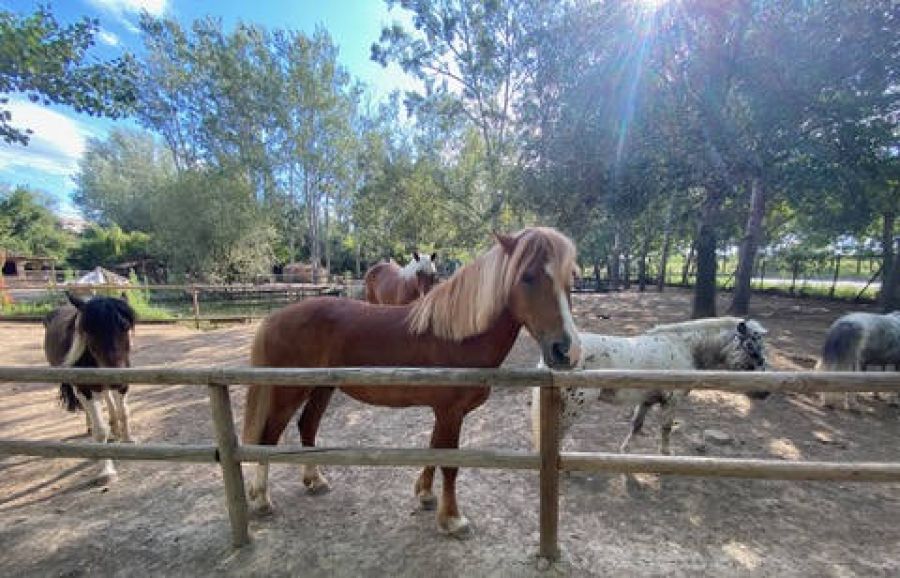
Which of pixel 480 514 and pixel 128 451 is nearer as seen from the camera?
pixel 128 451

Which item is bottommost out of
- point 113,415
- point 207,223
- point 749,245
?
point 113,415

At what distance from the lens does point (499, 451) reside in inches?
77.2

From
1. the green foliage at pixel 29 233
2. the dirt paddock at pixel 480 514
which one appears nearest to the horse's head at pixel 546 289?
the dirt paddock at pixel 480 514

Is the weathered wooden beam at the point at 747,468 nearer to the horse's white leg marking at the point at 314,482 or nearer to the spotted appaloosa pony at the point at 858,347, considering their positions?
the horse's white leg marking at the point at 314,482

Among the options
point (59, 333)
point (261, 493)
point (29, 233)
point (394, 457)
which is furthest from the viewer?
point (29, 233)

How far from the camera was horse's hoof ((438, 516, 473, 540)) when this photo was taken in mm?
2285

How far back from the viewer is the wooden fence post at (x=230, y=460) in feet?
6.59

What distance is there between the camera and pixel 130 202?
105 ft

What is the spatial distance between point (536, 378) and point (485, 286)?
54cm

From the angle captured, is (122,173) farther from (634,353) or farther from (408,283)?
(634,353)

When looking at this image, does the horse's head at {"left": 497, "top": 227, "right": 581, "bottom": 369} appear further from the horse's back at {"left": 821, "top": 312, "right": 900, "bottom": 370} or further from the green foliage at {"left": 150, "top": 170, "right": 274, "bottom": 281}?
the green foliage at {"left": 150, "top": 170, "right": 274, "bottom": 281}

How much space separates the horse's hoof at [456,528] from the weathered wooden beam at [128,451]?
140 cm

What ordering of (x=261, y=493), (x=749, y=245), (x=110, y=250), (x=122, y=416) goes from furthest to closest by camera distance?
(x=110, y=250) < (x=749, y=245) < (x=122, y=416) < (x=261, y=493)

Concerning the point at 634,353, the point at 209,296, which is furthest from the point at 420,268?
the point at 209,296
